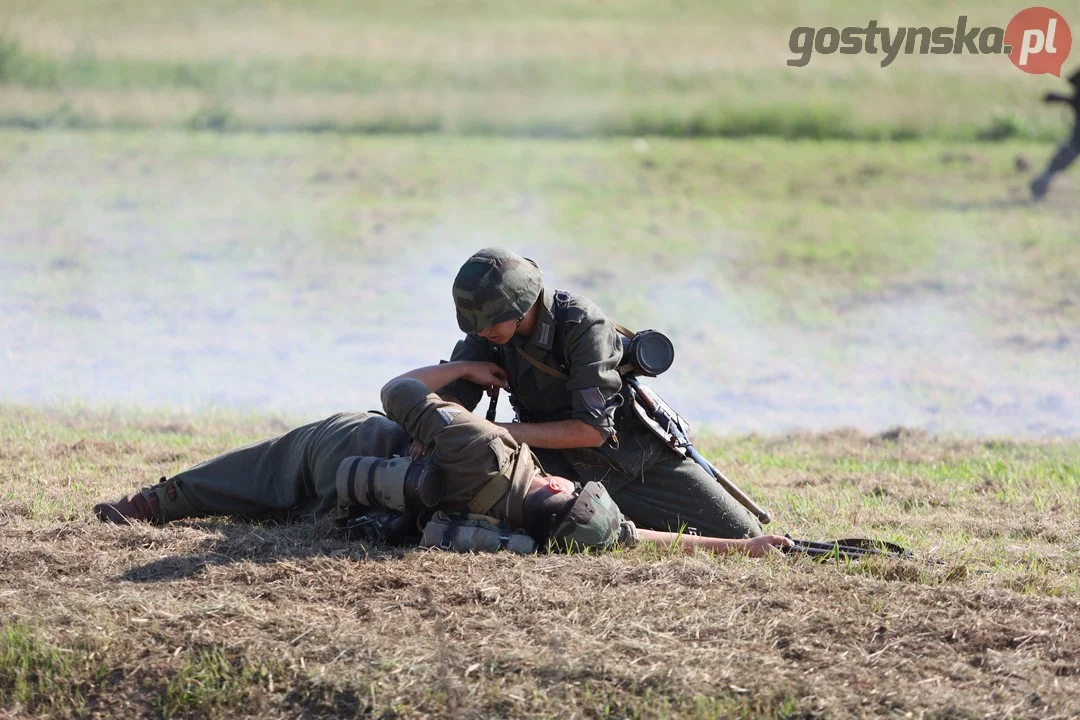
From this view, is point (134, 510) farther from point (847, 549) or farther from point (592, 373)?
point (847, 549)

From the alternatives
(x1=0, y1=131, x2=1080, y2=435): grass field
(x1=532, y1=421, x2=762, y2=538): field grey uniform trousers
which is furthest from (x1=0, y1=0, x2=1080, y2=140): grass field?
(x1=532, y1=421, x2=762, y2=538): field grey uniform trousers

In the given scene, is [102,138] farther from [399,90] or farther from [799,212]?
[799,212]

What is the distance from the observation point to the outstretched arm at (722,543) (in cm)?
625

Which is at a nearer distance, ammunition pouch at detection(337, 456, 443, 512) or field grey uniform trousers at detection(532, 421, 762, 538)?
ammunition pouch at detection(337, 456, 443, 512)

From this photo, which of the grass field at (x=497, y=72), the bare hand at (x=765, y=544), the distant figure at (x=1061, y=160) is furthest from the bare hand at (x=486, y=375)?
the grass field at (x=497, y=72)

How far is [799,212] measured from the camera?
19.2 metres

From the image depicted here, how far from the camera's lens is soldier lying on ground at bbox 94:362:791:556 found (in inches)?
233

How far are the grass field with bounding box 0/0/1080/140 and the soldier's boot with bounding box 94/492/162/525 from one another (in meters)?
17.9

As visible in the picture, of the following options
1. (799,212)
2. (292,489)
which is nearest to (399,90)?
(799,212)

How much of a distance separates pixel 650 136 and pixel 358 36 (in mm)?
9113

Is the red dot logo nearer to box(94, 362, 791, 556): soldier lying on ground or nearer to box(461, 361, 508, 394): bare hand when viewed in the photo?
box(461, 361, 508, 394): bare hand

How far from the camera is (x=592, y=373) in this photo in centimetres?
628

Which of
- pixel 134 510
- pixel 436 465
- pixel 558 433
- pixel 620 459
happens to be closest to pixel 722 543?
pixel 620 459

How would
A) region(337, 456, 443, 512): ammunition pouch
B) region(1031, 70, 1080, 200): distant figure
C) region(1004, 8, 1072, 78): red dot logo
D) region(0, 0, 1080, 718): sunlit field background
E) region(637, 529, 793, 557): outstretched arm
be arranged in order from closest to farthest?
→ region(0, 0, 1080, 718): sunlit field background
region(337, 456, 443, 512): ammunition pouch
region(637, 529, 793, 557): outstretched arm
region(1031, 70, 1080, 200): distant figure
region(1004, 8, 1072, 78): red dot logo
